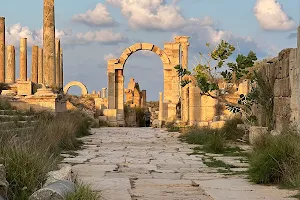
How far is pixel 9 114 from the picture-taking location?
603 inches

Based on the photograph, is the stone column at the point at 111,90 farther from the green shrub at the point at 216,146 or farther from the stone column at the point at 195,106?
the green shrub at the point at 216,146

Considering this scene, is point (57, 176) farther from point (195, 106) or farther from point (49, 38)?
point (49, 38)

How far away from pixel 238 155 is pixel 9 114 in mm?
7764

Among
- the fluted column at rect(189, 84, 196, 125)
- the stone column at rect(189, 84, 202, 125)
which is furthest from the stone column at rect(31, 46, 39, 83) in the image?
the stone column at rect(189, 84, 202, 125)

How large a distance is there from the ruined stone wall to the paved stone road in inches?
90.4

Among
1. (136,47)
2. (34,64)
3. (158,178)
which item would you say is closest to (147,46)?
(136,47)

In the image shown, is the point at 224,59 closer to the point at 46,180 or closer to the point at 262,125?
the point at 262,125

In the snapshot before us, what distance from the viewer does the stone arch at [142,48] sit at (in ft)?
105

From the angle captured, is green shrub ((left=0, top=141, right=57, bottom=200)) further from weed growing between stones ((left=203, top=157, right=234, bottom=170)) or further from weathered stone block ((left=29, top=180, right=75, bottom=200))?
weed growing between stones ((left=203, top=157, right=234, bottom=170))

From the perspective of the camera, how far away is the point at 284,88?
467 inches

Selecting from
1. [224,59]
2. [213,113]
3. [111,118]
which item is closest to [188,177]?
[224,59]

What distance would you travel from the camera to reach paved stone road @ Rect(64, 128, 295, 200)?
239 inches

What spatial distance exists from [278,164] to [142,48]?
84.3ft

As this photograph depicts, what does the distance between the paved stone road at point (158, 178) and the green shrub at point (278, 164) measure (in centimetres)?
A: 24
